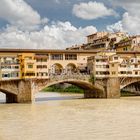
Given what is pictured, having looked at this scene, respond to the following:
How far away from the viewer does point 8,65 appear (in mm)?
44906

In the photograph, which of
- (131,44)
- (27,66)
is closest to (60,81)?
(27,66)

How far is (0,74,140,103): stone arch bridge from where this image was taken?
1725 inches

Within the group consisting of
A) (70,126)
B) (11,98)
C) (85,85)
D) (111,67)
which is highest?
(111,67)

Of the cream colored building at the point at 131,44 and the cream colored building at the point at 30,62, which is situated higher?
the cream colored building at the point at 131,44

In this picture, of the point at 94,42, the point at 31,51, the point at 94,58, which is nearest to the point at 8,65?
the point at 31,51

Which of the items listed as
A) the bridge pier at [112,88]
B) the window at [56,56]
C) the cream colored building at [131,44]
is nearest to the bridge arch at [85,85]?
the bridge pier at [112,88]

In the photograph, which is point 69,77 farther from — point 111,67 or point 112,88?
point 111,67

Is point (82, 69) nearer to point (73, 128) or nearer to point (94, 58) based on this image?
point (94, 58)

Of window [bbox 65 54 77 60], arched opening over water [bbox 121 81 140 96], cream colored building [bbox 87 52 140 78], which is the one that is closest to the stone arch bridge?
cream colored building [bbox 87 52 140 78]

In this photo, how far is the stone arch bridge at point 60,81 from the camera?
4381 centimetres

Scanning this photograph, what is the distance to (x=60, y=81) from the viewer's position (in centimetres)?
4750

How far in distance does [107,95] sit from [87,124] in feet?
82.0

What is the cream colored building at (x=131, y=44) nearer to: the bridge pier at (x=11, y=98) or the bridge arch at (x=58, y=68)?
the bridge arch at (x=58, y=68)

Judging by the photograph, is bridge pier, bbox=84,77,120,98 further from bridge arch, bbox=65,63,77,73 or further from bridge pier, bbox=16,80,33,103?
bridge pier, bbox=16,80,33,103
